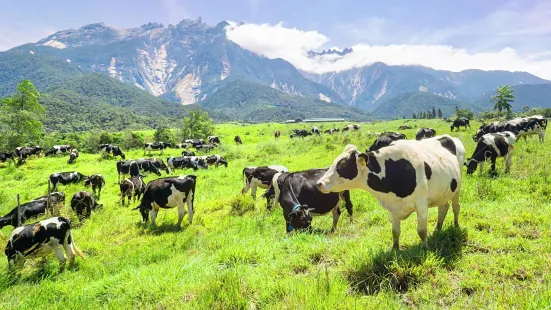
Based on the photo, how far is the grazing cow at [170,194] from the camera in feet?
38.0

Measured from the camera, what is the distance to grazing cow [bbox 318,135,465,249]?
527 centimetres

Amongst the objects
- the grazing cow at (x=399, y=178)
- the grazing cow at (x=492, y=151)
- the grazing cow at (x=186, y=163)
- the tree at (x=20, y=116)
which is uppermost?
the tree at (x=20, y=116)

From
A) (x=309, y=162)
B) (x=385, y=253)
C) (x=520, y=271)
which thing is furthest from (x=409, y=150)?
(x=309, y=162)

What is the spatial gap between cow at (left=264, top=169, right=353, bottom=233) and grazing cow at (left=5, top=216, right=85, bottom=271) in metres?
5.71

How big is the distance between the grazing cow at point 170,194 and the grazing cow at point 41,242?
3.34 metres

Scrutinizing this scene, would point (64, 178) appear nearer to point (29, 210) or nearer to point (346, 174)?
point (29, 210)

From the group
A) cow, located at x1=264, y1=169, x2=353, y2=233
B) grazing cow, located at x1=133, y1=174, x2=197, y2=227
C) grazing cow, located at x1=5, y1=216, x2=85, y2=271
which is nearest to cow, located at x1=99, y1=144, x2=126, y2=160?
grazing cow, located at x1=133, y1=174, x2=197, y2=227

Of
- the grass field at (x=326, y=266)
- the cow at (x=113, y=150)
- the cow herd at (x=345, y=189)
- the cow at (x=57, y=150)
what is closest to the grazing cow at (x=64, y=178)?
the cow herd at (x=345, y=189)

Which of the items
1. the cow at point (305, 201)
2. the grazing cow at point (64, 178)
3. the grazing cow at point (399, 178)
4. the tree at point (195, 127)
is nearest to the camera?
the grazing cow at point (399, 178)

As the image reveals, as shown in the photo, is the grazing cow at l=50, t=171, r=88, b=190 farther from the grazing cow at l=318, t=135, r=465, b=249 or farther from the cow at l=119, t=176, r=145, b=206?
the grazing cow at l=318, t=135, r=465, b=249

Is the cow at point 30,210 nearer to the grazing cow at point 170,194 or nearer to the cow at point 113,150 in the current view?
the grazing cow at point 170,194

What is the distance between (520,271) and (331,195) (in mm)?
4403

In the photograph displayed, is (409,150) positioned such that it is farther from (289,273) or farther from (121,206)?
(121,206)

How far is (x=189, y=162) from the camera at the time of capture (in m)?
29.7
